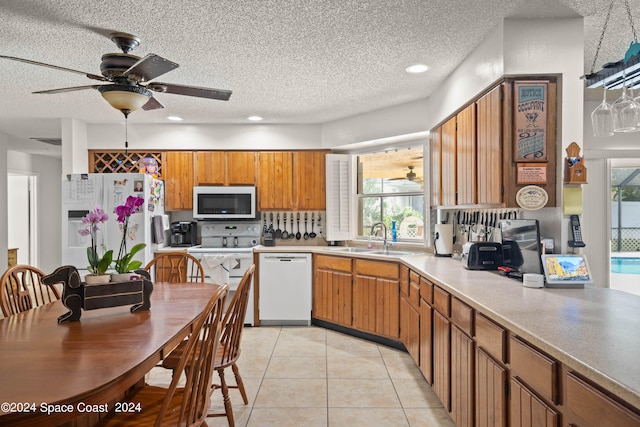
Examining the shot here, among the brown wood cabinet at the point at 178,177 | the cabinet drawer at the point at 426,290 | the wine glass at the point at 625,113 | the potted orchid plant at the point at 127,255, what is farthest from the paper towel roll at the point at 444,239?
the brown wood cabinet at the point at 178,177

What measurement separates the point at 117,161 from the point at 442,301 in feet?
14.1

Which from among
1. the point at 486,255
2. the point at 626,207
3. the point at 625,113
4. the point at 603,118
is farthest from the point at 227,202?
the point at 626,207

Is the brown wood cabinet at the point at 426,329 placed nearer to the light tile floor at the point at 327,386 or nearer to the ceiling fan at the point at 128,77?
the light tile floor at the point at 327,386

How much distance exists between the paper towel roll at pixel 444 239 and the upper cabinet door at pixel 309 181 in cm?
166

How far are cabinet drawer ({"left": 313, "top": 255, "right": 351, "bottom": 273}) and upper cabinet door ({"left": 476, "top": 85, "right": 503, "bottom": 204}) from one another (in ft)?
5.95

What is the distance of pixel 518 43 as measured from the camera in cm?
→ 237

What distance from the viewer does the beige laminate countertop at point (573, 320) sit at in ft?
3.60

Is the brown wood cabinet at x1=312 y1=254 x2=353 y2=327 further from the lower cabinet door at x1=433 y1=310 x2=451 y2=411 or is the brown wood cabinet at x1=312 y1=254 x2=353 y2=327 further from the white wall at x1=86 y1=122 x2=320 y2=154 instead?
the lower cabinet door at x1=433 y1=310 x2=451 y2=411

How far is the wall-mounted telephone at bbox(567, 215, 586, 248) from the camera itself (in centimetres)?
228

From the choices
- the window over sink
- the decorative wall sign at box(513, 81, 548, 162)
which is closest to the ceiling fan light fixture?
the decorative wall sign at box(513, 81, 548, 162)

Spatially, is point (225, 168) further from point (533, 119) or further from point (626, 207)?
point (626, 207)

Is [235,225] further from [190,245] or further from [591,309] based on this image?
[591,309]

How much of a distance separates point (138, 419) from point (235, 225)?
3676 millimetres

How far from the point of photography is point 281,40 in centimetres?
263
